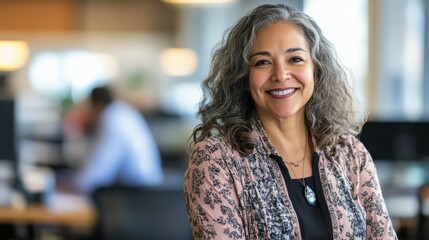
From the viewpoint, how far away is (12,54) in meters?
13.5

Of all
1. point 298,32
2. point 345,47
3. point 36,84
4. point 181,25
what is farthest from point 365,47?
point 298,32

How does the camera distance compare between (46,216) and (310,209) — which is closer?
(310,209)

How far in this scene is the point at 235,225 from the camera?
210 cm

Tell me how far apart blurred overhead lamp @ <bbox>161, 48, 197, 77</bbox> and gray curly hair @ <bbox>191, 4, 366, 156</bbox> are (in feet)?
37.9

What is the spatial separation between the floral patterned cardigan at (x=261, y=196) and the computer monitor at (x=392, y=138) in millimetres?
3760

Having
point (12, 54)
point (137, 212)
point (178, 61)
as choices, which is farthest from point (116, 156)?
point (178, 61)

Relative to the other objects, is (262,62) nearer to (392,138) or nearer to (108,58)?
(392,138)

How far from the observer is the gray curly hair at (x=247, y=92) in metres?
2.21

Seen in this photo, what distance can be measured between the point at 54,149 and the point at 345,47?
136 inches

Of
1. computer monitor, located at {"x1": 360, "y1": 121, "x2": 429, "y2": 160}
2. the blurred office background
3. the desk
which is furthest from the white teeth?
the blurred office background

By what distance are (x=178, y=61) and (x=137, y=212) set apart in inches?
369

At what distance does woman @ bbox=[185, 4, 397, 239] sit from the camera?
2121 mm

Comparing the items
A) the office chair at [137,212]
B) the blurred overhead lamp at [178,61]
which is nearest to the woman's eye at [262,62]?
the office chair at [137,212]

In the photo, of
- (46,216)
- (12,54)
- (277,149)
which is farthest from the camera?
(12,54)
